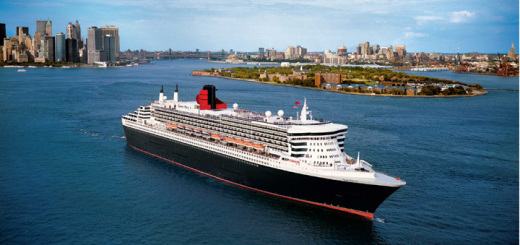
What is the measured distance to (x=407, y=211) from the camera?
61.2 ft

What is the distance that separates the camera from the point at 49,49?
157m

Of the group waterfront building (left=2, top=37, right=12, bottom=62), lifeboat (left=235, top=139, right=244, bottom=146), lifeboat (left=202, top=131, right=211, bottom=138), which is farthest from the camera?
waterfront building (left=2, top=37, right=12, bottom=62)

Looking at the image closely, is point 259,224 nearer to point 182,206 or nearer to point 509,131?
point 182,206

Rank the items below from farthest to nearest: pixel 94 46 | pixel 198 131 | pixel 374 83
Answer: pixel 94 46
pixel 374 83
pixel 198 131

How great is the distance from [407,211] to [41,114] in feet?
109

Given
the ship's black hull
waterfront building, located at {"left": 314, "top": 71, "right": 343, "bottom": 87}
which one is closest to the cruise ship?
the ship's black hull

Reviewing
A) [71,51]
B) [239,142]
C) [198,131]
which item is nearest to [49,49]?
[71,51]

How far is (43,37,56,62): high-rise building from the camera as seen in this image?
514 ft

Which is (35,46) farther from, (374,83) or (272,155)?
(272,155)

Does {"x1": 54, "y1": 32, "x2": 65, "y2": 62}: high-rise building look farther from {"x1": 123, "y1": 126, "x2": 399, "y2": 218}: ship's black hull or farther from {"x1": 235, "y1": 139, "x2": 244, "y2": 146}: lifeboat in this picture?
{"x1": 235, "y1": 139, "x2": 244, "y2": 146}: lifeboat

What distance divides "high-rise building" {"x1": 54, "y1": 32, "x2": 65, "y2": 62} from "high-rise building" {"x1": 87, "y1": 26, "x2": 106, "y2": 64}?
318 inches

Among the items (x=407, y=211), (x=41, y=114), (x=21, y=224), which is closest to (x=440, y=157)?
(x=407, y=211)

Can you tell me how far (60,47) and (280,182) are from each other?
510 ft

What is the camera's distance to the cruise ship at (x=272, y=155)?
59.2ft
